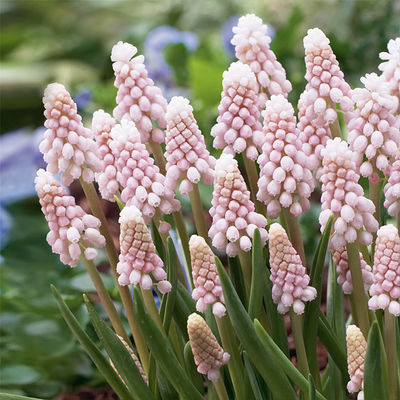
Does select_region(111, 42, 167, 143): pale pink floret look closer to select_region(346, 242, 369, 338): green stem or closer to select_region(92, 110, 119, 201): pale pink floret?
select_region(92, 110, 119, 201): pale pink floret

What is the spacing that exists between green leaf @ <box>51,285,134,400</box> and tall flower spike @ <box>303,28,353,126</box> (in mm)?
217

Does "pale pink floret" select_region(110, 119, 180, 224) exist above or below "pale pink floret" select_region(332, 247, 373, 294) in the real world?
above

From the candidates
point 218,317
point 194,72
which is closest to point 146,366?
point 218,317

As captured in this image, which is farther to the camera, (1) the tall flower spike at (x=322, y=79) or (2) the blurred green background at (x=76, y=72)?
(2) the blurred green background at (x=76, y=72)

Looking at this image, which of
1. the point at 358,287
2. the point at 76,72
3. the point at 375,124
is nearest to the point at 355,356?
the point at 358,287

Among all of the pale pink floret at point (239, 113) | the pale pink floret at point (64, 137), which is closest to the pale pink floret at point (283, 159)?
the pale pink floret at point (239, 113)

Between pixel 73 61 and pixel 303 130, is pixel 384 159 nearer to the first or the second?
pixel 303 130

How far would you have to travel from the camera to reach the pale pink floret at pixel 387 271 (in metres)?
0.47

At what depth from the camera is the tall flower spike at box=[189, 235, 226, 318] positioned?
48 centimetres

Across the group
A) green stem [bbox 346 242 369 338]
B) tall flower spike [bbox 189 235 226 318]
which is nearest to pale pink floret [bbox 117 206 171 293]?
tall flower spike [bbox 189 235 226 318]

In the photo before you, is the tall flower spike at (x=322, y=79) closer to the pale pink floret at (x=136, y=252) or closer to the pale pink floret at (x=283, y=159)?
the pale pink floret at (x=283, y=159)

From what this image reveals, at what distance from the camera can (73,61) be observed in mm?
2295

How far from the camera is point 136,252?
1.61 ft

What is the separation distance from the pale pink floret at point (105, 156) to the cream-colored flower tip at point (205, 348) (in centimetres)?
11
